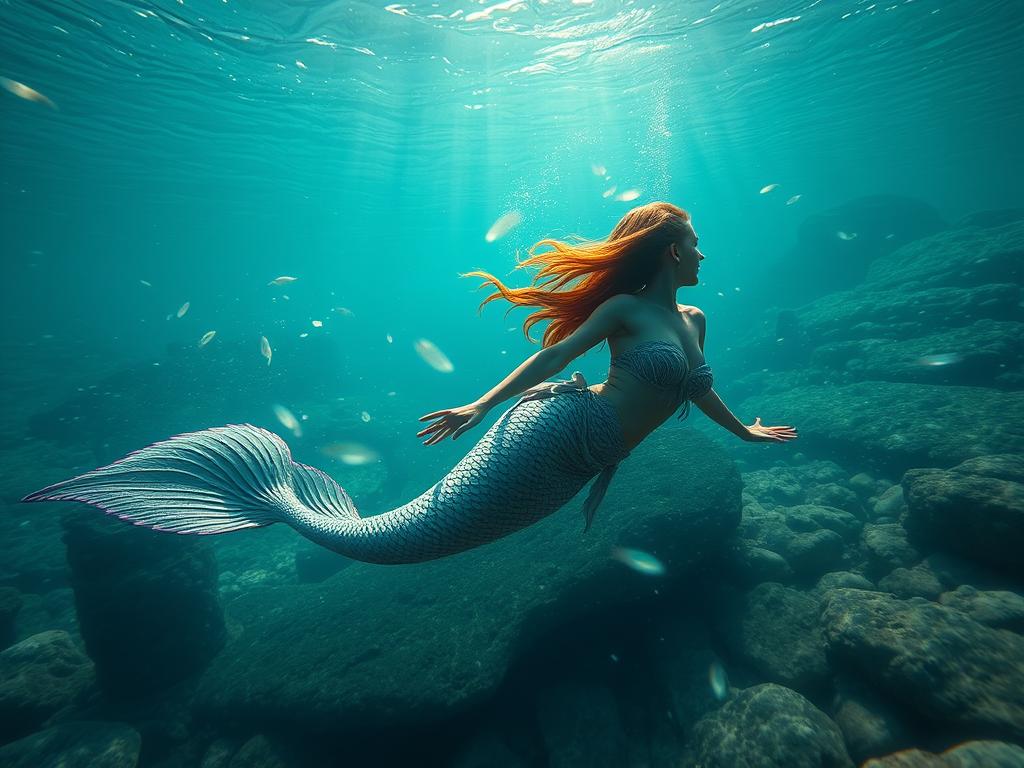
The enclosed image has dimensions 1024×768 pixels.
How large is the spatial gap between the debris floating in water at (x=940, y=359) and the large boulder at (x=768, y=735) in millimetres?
12446

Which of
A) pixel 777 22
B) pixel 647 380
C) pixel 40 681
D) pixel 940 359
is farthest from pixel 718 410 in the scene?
pixel 777 22

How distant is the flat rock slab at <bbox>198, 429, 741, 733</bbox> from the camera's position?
4.32 metres

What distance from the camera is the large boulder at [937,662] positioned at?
2.95 meters

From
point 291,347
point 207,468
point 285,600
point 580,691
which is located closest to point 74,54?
point 291,347

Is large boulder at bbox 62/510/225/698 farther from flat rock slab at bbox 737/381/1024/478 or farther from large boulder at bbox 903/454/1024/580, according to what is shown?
flat rock slab at bbox 737/381/1024/478

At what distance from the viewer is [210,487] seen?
232 centimetres

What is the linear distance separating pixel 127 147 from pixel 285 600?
1060 inches

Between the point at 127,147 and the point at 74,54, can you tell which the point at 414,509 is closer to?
the point at 74,54

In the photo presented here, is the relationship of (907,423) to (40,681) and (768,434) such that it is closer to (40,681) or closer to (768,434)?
(768,434)

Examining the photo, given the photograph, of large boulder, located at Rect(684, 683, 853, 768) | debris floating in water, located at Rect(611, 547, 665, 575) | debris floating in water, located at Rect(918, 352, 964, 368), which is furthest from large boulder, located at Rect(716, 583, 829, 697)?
debris floating in water, located at Rect(918, 352, 964, 368)

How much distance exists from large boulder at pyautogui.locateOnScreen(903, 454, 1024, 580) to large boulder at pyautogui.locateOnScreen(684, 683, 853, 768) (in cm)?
286

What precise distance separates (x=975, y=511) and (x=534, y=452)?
19.1 feet

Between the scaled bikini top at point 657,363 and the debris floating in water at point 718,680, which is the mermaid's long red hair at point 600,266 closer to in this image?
the scaled bikini top at point 657,363

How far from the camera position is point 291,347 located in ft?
90.9
